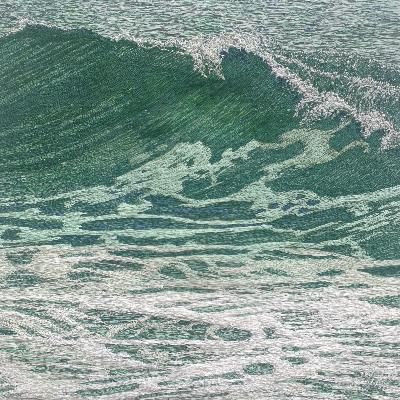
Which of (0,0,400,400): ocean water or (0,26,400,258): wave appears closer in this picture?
(0,0,400,400): ocean water

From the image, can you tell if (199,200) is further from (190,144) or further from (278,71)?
(278,71)

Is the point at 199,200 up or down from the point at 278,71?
down

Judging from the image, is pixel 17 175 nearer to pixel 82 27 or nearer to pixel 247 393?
pixel 82 27

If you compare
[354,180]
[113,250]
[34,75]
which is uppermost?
[34,75]

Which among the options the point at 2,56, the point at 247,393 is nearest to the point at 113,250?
the point at 247,393

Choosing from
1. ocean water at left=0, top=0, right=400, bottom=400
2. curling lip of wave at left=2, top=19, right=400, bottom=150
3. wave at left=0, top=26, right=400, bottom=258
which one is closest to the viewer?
ocean water at left=0, top=0, right=400, bottom=400

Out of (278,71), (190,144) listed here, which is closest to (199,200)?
(190,144)

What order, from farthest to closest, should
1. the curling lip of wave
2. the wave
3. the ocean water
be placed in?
the curling lip of wave, the wave, the ocean water

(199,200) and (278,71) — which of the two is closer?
(199,200)
